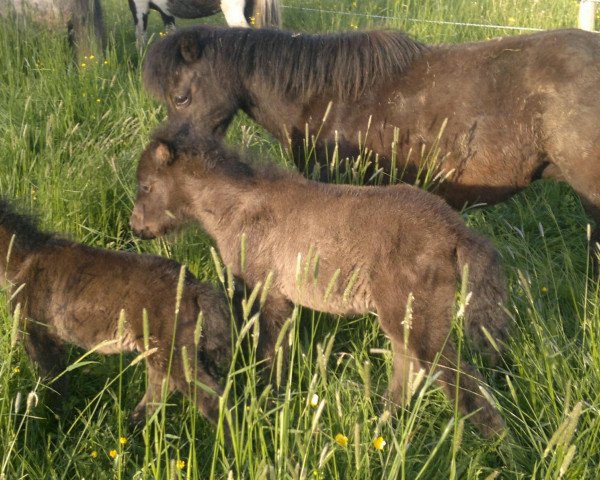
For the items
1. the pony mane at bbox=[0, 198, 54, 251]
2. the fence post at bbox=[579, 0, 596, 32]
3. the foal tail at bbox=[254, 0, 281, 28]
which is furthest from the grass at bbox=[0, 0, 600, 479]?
the foal tail at bbox=[254, 0, 281, 28]

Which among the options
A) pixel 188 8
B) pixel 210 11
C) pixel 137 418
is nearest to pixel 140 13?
pixel 188 8

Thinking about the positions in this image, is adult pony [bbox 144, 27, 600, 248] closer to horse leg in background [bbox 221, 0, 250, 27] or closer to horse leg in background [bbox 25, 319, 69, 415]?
horse leg in background [bbox 25, 319, 69, 415]

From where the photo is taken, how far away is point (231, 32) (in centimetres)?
507

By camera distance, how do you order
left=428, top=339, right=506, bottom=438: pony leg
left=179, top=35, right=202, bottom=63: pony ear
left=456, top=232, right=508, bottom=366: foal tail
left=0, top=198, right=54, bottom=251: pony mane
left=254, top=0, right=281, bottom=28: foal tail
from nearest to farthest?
left=428, top=339, right=506, bottom=438: pony leg, left=456, top=232, right=508, bottom=366: foal tail, left=0, top=198, right=54, bottom=251: pony mane, left=179, top=35, right=202, bottom=63: pony ear, left=254, top=0, right=281, bottom=28: foal tail

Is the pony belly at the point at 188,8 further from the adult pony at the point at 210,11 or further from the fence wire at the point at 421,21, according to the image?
the fence wire at the point at 421,21

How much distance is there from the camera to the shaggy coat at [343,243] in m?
3.18

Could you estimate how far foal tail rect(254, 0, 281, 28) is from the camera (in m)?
9.27

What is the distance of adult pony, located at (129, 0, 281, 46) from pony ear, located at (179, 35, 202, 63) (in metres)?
4.28

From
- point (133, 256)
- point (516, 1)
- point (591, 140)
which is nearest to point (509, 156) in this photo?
point (591, 140)

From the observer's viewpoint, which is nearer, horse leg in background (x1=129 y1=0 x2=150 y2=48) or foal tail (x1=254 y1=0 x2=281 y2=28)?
foal tail (x1=254 y1=0 x2=281 y2=28)

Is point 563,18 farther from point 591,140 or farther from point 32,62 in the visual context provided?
point 32,62

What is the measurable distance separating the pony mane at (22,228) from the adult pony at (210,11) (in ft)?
19.1

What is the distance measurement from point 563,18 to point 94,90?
6.12 metres

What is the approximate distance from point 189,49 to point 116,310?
232cm
